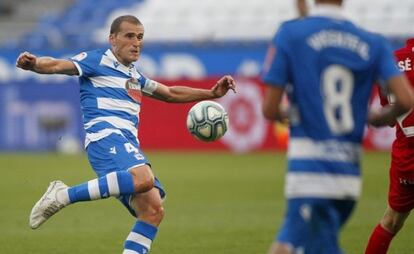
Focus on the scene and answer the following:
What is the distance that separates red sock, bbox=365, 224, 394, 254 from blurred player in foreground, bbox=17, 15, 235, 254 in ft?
6.28

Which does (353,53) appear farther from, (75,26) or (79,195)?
(75,26)

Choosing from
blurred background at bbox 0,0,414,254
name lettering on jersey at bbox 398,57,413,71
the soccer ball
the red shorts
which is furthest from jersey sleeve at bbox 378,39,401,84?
blurred background at bbox 0,0,414,254

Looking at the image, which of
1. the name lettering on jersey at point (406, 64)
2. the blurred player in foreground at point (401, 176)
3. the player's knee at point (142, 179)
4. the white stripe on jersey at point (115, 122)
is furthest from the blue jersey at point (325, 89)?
the white stripe on jersey at point (115, 122)

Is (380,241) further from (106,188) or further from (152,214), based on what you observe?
(106,188)

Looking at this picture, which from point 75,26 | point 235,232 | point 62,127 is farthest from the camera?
point 75,26

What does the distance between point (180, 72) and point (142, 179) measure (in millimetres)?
19246

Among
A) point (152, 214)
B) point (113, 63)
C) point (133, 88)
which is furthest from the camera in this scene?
point (133, 88)

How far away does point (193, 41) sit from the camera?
28328mm

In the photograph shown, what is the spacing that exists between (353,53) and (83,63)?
3124 mm

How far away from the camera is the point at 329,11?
6148mm

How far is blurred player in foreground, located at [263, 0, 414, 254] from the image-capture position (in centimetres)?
609

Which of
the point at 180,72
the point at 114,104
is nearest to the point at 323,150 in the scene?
the point at 114,104

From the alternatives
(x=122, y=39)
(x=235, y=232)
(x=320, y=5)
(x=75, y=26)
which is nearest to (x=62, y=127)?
(x=75, y=26)

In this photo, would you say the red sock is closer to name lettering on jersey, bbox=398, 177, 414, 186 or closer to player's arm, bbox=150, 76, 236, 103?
name lettering on jersey, bbox=398, 177, 414, 186
